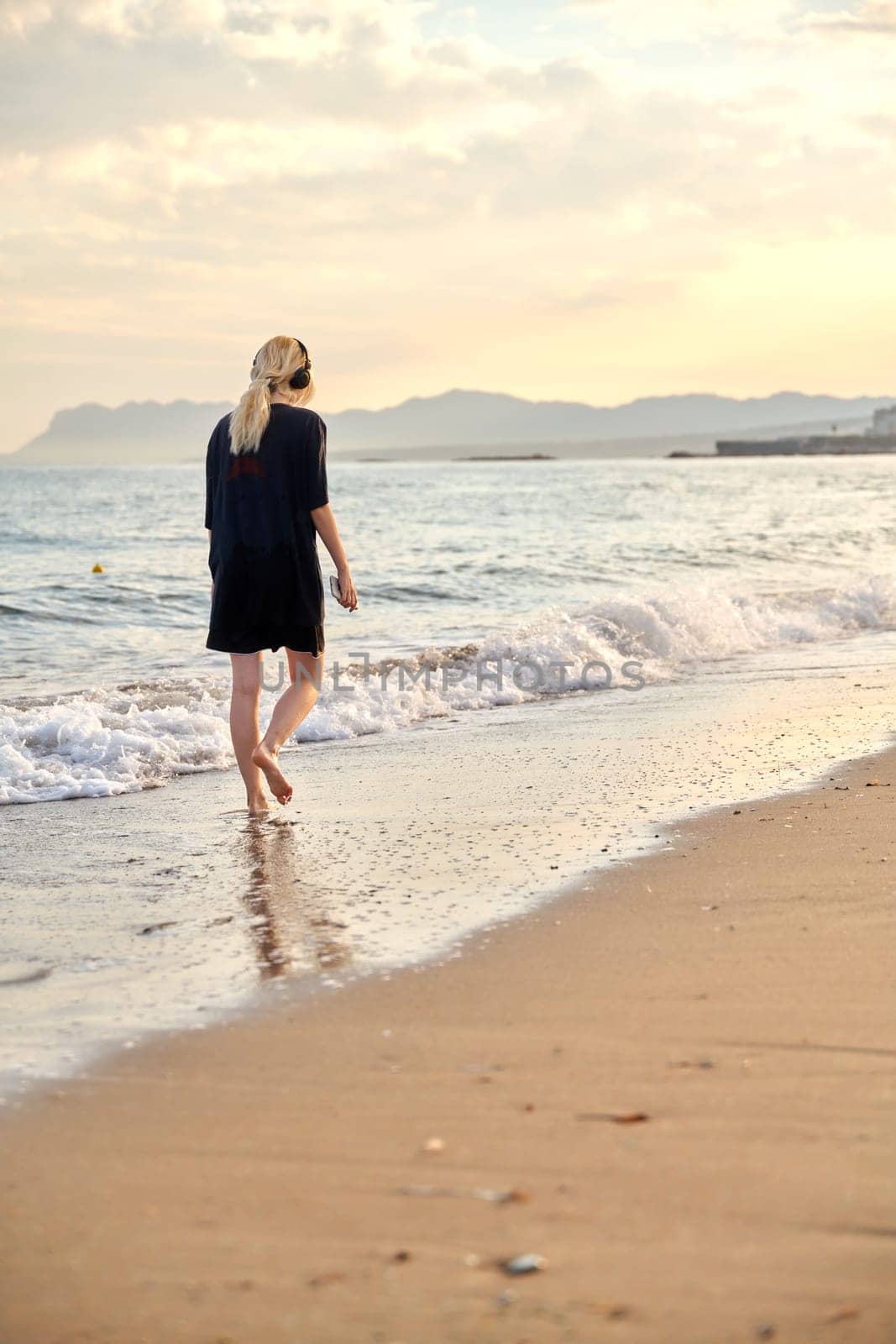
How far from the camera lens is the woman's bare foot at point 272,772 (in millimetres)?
5383

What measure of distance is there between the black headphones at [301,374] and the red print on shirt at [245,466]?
0.36 meters

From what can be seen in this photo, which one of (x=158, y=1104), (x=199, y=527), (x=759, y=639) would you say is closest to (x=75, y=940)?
(x=158, y=1104)

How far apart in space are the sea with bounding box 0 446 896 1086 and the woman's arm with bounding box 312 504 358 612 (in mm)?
875

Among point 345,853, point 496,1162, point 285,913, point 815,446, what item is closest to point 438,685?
point 345,853

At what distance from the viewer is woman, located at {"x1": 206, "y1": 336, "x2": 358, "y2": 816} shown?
17.5ft

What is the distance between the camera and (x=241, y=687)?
5.56 m

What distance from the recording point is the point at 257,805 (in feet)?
18.0

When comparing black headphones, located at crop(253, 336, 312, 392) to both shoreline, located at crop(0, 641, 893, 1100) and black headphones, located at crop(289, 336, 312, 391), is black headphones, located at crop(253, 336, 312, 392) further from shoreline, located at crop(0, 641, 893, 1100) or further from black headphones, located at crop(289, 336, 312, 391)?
shoreline, located at crop(0, 641, 893, 1100)

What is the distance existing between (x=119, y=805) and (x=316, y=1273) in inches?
159

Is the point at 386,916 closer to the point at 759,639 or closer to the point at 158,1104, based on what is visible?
the point at 158,1104

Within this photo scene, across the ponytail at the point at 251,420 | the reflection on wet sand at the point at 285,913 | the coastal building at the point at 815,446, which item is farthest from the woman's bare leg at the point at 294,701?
the coastal building at the point at 815,446

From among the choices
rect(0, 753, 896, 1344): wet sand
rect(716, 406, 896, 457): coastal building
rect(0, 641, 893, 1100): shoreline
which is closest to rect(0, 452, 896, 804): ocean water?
rect(0, 641, 893, 1100): shoreline

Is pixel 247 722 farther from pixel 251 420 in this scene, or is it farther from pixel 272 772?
pixel 251 420

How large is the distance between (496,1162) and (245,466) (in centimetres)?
361
